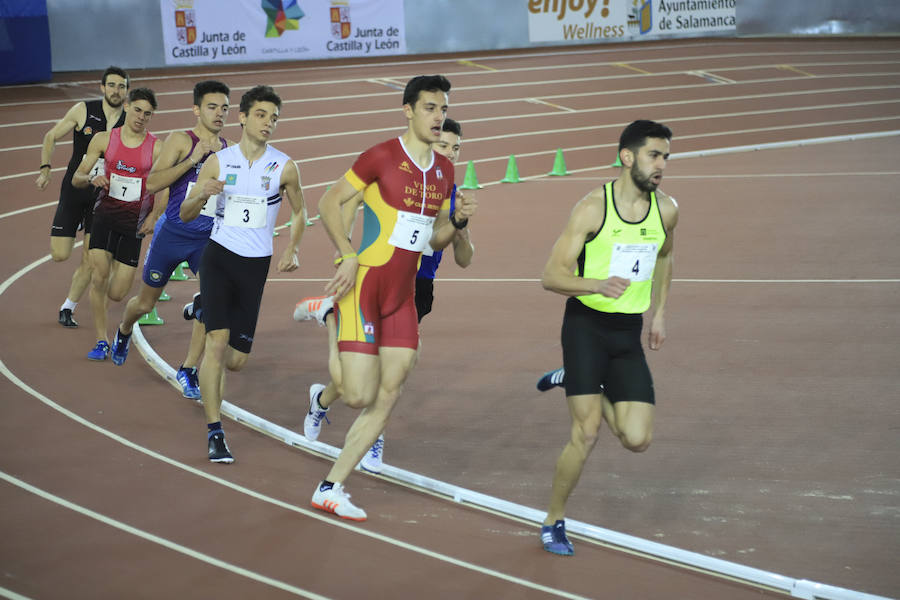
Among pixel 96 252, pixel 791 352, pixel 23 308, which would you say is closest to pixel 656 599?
pixel 791 352

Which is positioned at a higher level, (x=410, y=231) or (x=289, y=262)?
(x=410, y=231)

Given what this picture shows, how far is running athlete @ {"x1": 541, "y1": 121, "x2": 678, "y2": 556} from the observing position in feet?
16.9

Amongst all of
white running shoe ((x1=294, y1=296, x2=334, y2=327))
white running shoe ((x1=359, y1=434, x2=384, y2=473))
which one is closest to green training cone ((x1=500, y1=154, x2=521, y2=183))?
white running shoe ((x1=294, y1=296, x2=334, y2=327))

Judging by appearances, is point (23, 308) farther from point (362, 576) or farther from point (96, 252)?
point (362, 576)

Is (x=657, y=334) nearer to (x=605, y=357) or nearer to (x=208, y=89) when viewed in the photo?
(x=605, y=357)

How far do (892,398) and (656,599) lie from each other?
348 cm

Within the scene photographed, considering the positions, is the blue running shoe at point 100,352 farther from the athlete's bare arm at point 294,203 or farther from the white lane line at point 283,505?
the athlete's bare arm at point 294,203

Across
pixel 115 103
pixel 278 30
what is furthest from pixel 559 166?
pixel 115 103

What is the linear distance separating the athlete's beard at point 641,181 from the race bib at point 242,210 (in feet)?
8.14

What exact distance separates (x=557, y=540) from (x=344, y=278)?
1667mm

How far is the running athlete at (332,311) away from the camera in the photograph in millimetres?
5891

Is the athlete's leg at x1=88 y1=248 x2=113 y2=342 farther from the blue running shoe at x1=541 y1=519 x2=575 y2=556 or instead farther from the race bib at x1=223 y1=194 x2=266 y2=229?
the blue running shoe at x1=541 y1=519 x2=575 y2=556

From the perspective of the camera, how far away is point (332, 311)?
20.3 feet

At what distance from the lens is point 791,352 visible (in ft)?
28.2
